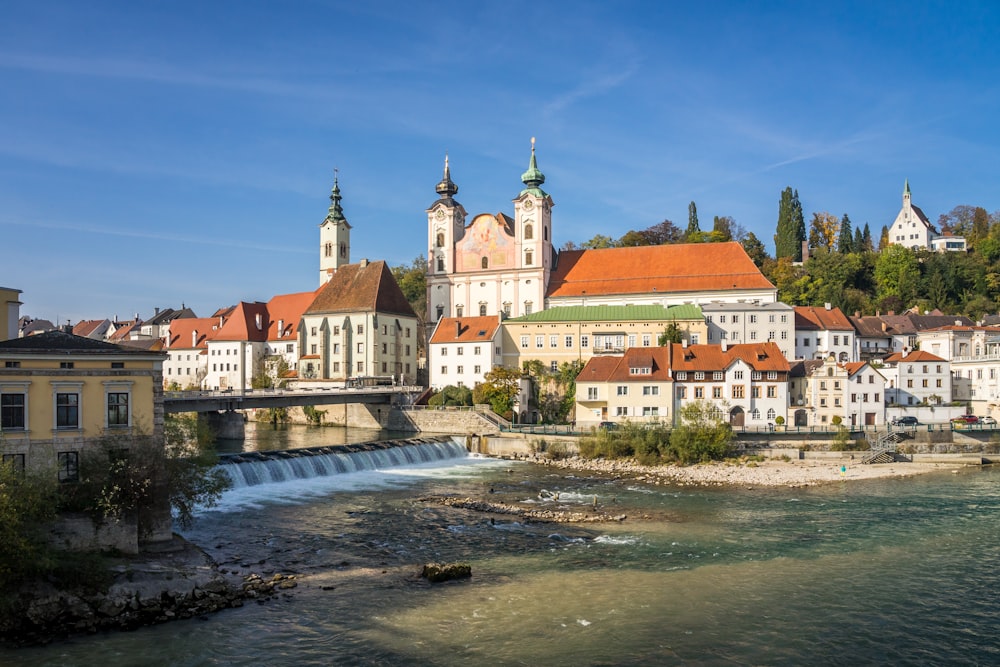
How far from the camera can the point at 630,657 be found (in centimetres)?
1795

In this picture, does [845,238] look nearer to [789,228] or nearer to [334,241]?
[789,228]

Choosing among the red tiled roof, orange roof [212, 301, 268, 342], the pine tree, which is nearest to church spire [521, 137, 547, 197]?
the red tiled roof

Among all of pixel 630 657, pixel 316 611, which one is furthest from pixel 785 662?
pixel 316 611

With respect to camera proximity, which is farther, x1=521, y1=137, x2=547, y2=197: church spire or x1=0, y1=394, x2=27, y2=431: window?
x1=521, y1=137, x2=547, y2=197: church spire

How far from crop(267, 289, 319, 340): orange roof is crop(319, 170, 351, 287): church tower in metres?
4.59

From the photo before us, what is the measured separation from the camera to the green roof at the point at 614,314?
65000 mm

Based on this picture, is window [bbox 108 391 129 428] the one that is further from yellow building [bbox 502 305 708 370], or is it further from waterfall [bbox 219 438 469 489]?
yellow building [bbox 502 305 708 370]

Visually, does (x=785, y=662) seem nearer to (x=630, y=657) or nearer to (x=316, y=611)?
(x=630, y=657)

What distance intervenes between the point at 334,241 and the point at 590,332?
38367 mm

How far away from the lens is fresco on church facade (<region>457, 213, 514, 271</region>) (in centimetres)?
7725

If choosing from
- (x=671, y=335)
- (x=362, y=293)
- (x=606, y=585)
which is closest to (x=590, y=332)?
(x=671, y=335)

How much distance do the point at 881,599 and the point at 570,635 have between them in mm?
9437

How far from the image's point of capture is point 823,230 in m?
114

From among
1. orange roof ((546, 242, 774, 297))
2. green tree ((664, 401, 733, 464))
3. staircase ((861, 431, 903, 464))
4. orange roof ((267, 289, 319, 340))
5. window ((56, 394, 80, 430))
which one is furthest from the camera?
orange roof ((267, 289, 319, 340))
